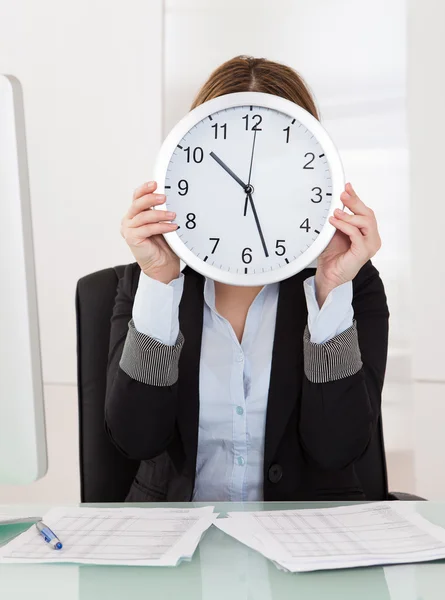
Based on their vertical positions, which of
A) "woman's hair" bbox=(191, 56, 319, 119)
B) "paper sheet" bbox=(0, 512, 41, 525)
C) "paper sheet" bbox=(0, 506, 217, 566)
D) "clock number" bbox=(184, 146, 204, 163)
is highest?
"woman's hair" bbox=(191, 56, 319, 119)

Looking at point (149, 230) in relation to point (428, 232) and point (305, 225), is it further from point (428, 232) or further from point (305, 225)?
point (428, 232)

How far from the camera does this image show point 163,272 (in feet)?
4.86

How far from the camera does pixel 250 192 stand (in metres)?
1.39

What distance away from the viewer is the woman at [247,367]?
1.46 m

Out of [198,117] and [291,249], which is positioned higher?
[198,117]

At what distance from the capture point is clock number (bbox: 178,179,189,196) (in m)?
1.37

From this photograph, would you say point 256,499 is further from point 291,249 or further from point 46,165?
point 46,165

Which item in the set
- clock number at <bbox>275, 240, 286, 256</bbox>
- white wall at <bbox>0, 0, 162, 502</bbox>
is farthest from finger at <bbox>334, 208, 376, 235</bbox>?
white wall at <bbox>0, 0, 162, 502</bbox>

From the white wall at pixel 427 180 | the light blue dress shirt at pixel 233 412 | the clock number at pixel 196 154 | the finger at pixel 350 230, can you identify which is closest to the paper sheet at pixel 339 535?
the light blue dress shirt at pixel 233 412

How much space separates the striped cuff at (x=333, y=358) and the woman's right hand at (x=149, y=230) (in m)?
0.29


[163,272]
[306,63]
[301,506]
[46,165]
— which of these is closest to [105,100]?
[46,165]

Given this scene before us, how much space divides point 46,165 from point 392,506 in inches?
94.4

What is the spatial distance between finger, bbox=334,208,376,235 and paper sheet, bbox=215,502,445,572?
1.49 feet

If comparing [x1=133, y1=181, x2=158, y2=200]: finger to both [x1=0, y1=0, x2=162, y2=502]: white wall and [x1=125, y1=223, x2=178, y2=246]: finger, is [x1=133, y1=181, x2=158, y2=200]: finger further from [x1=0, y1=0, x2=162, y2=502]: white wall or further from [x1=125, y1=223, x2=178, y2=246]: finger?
[x1=0, y1=0, x2=162, y2=502]: white wall
